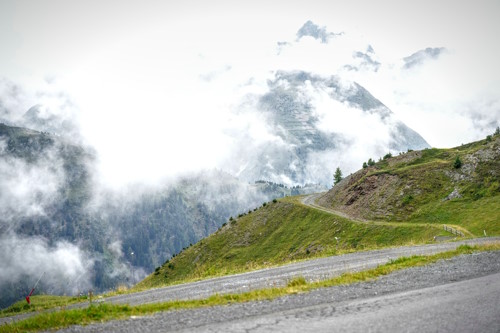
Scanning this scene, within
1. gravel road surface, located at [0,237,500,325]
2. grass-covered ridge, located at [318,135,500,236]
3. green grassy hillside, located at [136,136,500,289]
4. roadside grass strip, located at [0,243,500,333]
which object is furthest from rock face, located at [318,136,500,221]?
roadside grass strip, located at [0,243,500,333]

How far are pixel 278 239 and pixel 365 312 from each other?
79.9m

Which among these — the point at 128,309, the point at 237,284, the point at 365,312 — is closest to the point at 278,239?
the point at 237,284

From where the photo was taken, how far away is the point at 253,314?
11.7 meters

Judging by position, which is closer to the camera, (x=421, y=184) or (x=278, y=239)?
(x=421, y=184)

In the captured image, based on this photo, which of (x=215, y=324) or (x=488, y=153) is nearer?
(x=215, y=324)

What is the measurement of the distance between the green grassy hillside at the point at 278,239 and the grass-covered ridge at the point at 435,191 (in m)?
8.36

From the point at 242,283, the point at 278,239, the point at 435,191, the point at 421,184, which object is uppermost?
the point at 421,184

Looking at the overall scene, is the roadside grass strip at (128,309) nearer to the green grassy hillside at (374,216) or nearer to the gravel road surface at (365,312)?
the gravel road surface at (365,312)

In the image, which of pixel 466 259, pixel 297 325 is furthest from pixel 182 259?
pixel 297 325

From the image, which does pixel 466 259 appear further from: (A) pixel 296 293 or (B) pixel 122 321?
(B) pixel 122 321

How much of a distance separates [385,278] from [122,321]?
1217cm

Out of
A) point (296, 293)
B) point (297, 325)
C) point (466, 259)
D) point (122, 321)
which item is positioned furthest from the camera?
point (466, 259)

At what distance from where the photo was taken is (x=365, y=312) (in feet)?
35.2

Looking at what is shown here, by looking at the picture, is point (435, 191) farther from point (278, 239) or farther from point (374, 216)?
point (278, 239)
